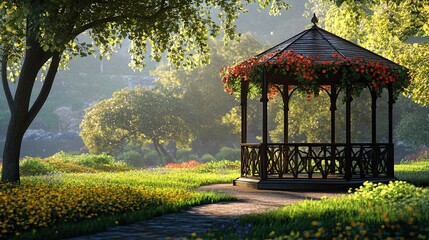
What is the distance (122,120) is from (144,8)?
2947cm

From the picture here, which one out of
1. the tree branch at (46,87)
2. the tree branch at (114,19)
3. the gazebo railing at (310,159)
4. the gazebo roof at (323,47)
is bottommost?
the gazebo railing at (310,159)

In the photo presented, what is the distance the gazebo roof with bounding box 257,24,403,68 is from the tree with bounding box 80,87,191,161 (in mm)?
28389

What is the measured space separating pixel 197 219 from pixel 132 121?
120 ft

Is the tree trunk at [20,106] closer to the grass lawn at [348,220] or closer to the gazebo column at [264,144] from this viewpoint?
the gazebo column at [264,144]

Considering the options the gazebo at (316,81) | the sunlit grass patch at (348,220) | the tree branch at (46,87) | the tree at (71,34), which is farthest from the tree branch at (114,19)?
the sunlit grass patch at (348,220)

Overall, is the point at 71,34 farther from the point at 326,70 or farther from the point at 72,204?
the point at 326,70

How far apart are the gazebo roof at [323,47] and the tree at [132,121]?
93.1 ft

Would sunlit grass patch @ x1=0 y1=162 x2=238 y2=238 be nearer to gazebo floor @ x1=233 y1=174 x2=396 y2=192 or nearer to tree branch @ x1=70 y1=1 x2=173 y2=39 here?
gazebo floor @ x1=233 y1=174 x2=396 y2=192

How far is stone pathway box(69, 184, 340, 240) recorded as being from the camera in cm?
1038

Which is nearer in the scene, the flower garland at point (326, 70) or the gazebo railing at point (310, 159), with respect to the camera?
the flower garland at point (326, 70)

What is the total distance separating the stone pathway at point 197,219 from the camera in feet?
34.0

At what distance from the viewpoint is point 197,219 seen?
1206 centimetres

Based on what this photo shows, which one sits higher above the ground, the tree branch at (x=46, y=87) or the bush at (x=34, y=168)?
the tree branch at (x=46, y=87)

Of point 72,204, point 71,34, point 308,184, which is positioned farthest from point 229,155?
point 72,204
